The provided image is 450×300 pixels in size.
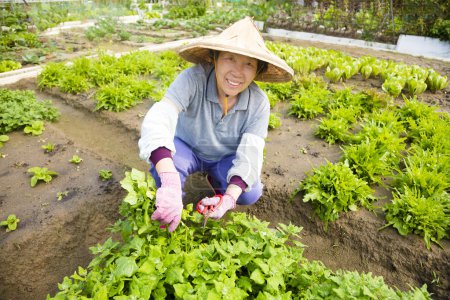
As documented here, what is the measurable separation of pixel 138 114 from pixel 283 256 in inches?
123

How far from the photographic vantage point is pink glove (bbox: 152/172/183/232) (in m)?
1.54

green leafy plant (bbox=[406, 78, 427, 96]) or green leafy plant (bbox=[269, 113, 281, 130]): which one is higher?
green leafy plant (bbox=[406, 78, 427, 96])

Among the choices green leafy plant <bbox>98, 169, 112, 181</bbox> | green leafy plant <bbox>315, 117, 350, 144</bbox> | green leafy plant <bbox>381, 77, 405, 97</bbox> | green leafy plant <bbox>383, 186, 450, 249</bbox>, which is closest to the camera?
green leafy plant <bbox>383, 186, 450, 249</bbox>

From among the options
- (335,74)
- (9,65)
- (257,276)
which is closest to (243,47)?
(257,276)

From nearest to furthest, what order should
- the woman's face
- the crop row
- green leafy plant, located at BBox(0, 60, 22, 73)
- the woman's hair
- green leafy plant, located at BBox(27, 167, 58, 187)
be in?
the woman's face
the woman's hair
the crop row
green leafy plant, located at BBox(27, 167, 58, 187)
green leafy plant, located at BBox(0, 60, 22, 73)

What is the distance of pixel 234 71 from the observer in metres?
1.97

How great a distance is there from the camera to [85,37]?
8047mm

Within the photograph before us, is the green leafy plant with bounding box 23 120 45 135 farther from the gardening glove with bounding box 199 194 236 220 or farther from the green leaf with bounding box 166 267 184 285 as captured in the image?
the green leaf with bounding box 166 267 184 285

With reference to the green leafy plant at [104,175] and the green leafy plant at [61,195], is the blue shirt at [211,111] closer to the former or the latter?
the green leafy plant at [104,175]

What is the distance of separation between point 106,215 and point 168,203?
4.41ft

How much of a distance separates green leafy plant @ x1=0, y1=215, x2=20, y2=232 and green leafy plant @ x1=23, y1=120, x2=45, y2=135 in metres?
1.48

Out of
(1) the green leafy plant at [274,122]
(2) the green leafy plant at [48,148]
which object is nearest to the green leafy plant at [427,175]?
(1) the green leafy plant at [274,122]

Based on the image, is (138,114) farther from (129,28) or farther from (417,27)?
(417,27)

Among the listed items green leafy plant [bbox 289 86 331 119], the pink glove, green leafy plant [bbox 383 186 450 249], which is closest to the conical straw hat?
the pink glove
